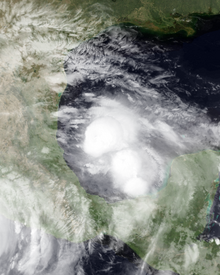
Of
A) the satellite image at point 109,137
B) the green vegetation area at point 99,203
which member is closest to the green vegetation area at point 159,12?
the satellite image at point 109,137

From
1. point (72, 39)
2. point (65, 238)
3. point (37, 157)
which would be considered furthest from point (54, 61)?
point (65, 238)

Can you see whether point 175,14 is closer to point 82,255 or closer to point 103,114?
point 103,114

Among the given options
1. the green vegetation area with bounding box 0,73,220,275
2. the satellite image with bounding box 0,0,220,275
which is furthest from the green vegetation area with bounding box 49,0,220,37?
the green vegetation area with bounding box 0,73,220,275

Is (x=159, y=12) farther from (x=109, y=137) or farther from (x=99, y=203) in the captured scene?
(x=99, y=203)

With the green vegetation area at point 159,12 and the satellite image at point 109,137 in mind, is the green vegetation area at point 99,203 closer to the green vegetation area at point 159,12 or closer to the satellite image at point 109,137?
the satellite image at point 109,137

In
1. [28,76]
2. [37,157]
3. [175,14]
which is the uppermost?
[175,14]

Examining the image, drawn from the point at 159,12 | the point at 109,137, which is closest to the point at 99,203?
the point at 109,137

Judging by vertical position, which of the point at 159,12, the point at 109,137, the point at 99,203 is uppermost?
the point at 159,12

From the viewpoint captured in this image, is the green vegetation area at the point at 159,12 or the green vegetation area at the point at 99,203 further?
the green vegetation area at the point at 159,12

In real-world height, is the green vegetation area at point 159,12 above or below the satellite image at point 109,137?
above
